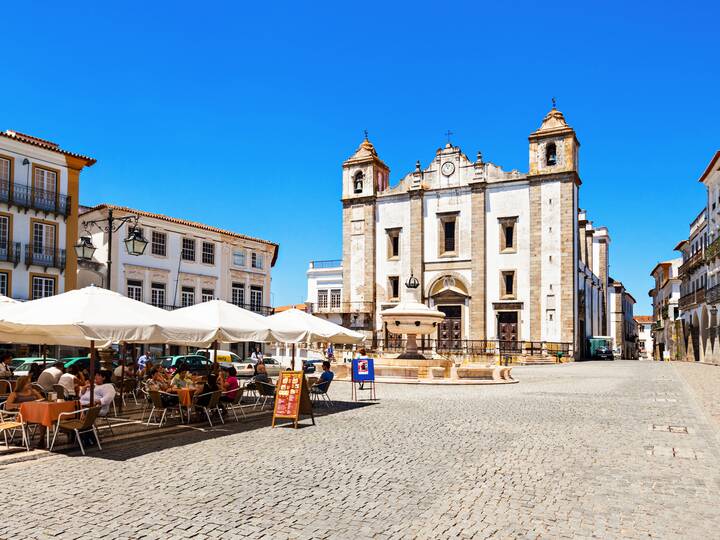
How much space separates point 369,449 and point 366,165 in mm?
44422

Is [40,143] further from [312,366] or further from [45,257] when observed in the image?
[312,366]

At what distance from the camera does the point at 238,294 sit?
46844 millimetres

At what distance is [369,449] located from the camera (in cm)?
953

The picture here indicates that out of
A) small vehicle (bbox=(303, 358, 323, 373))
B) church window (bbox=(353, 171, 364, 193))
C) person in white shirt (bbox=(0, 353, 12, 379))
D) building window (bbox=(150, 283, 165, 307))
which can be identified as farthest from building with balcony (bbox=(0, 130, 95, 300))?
church window (bbox=(353, 171, 364, 193))

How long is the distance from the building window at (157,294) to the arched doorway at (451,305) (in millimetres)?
19581

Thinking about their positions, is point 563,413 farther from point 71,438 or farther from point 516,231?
point 516,231

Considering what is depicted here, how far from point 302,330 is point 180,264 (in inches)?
1196

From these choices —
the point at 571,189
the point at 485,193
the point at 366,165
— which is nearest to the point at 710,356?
the point at 571,189

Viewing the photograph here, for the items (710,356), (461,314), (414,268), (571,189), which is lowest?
(710,356)

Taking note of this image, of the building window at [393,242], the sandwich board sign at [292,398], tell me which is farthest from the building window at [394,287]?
the sandwich board sign at [292,398]

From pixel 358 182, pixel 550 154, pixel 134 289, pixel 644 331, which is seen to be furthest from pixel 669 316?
pixel 644 331

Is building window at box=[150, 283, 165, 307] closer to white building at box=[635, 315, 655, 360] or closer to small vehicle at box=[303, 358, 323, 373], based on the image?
small vehicle at box=[303, 358, 323, 373]

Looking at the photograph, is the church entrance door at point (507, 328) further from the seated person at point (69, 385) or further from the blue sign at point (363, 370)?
the seated person at point (69, 385)

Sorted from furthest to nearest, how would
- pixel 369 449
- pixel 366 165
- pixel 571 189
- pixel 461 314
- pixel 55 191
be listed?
pixel 366 165 < pixel 461 314 < pixel 571 189 < pixel 55 191 < pixel 369 449
